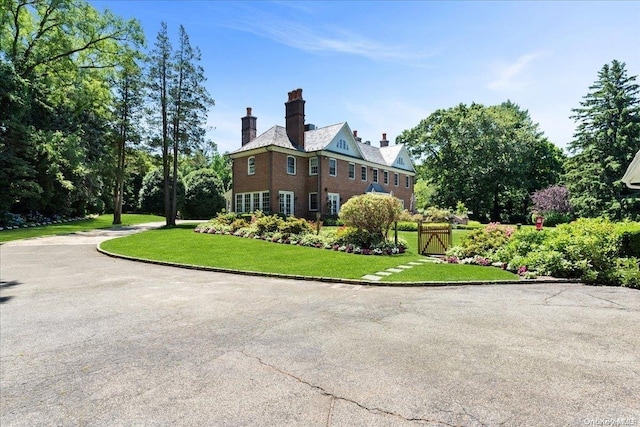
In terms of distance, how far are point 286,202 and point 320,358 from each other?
78.5 ft

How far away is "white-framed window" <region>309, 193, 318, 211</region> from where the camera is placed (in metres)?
29.1

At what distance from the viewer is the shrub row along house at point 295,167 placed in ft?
88.4

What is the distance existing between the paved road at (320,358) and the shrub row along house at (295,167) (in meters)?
20.0

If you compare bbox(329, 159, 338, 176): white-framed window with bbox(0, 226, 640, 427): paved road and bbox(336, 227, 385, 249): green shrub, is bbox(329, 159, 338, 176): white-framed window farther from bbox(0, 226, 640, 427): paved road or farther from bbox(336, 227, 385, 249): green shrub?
bbox(0, 226, 640, 427): paved road

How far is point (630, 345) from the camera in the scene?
4.25m

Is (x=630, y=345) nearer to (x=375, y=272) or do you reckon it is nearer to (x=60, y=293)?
(x=375, y=272)

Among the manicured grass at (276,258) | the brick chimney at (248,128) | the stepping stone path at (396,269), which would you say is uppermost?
the brick chimney at (248,128)

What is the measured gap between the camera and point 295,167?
2845cm

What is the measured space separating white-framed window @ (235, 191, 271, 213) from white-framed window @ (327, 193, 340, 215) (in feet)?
18.1

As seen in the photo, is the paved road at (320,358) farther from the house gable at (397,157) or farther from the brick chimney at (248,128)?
the house gable at (397,157)

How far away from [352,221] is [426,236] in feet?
10.3

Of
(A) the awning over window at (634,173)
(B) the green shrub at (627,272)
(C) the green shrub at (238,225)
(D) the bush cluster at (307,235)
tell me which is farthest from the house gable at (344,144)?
(B) the green shrub at (627,272)

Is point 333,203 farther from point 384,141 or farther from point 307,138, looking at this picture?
point 384,141

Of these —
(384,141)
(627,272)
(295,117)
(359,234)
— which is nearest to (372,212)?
(359,234)
